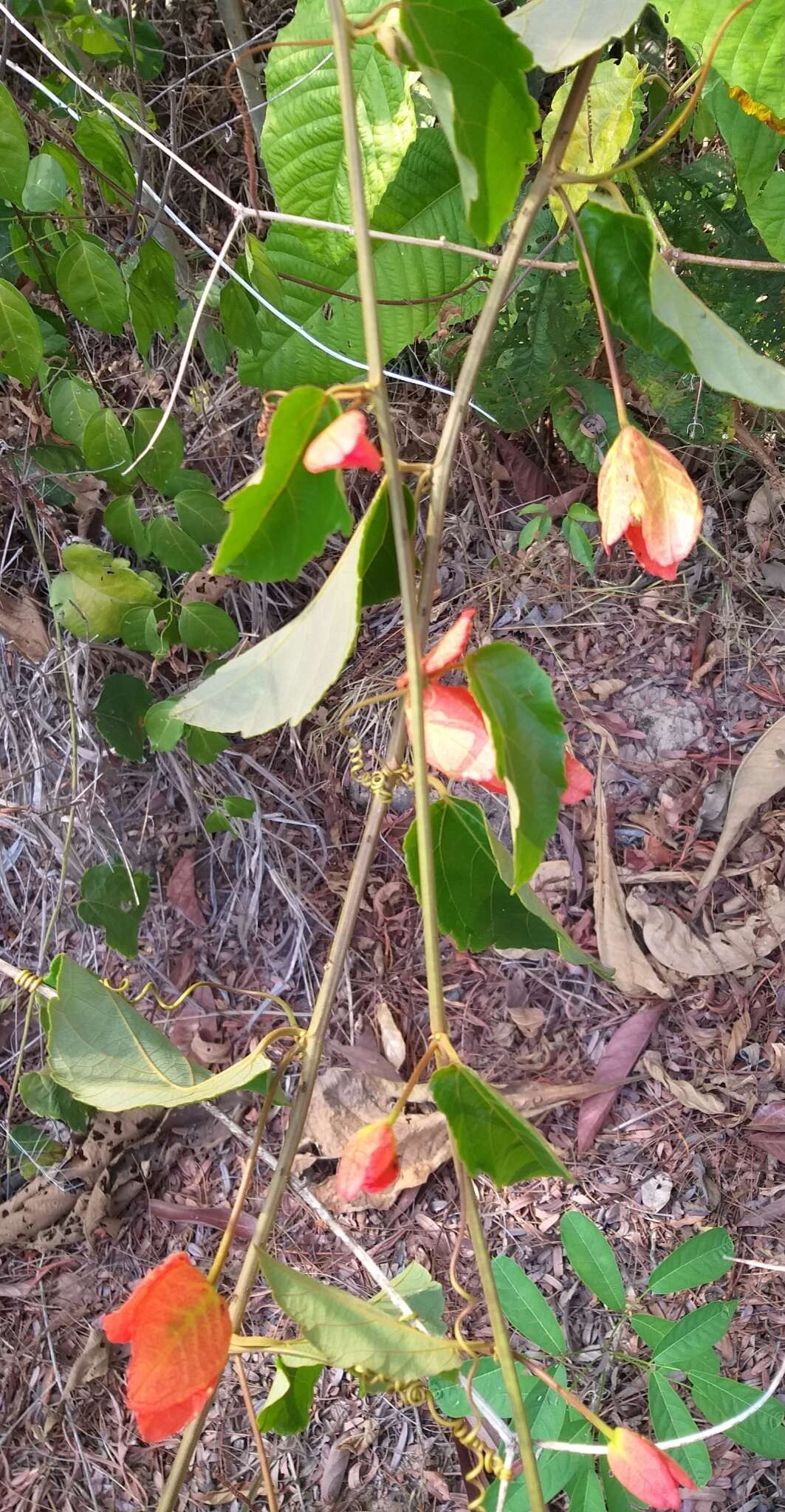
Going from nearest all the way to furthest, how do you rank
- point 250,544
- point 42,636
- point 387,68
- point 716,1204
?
point 250,544 → point 387,68 → point 716,1204 → point 42,636

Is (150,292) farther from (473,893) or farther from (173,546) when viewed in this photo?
(473,893)

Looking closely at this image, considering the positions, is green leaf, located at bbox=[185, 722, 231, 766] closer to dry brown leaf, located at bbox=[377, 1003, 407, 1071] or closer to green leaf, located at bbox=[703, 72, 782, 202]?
dry brown leaf, located at bbox=[377, 1003, 407, 1071]

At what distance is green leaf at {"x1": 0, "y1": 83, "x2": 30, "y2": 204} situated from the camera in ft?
2.57

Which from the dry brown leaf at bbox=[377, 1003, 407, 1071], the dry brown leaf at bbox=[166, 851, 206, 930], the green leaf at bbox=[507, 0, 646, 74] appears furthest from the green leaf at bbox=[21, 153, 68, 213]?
the dry brown leaf at bbox=[377, 1003, 407, 1071]

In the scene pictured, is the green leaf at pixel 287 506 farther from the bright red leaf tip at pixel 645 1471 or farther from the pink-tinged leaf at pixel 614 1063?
the pink-tinged leaf at pixel 614 1063

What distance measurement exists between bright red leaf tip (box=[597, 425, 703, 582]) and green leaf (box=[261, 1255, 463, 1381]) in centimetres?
39

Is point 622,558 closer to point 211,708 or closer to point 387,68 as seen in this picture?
point 387,68

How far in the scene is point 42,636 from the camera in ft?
5.06

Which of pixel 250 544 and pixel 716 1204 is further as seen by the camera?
pixel 716 1204

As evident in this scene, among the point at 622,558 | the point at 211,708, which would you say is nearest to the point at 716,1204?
the point at 622,558

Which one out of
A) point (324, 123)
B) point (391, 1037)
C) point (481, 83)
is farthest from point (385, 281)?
point (391, 1037)

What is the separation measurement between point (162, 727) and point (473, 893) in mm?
613

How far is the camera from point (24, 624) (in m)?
1.54

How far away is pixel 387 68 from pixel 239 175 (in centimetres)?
86
